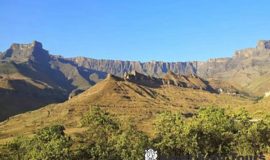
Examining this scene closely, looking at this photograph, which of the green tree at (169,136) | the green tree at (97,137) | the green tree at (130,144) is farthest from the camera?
the green tree at (169,136)

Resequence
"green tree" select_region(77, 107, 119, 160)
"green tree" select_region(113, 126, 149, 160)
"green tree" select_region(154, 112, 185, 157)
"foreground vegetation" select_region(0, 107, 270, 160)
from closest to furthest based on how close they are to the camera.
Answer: "green tree" select_region(113, 126, 149, 160) → "green tree" select_region(77, 107, 119, 160) → "foreground vegetation" select_region(0, 107, 270, 160) → "green tree" select_region(154, 112, 185, 157)

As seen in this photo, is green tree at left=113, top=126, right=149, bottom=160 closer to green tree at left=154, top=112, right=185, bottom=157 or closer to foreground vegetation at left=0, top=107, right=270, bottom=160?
foreground vegetation at left=0, top=107, right=270, bottom=160

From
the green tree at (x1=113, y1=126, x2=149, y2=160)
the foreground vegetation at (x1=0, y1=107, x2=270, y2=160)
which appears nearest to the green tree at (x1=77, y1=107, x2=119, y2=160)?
the foreground vegetation at (x1=0, y1=107, x2=270, y2=160)

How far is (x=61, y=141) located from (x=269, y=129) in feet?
135

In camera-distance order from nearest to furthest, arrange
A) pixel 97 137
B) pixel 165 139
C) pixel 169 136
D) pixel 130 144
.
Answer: pixel 130 144, pixel 97 137, pixel 165 139, pixel 169 136

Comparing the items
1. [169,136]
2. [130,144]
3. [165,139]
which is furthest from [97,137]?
[169,136]

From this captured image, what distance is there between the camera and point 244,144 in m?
72.8

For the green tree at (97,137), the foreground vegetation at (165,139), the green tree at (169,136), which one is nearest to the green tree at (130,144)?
the foreground vegetation at (165,139)

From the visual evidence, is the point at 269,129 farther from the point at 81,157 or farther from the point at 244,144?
the point at 81,157

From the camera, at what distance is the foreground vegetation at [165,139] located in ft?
217

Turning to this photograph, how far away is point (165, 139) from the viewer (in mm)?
75125

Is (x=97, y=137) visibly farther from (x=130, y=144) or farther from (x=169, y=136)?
(x=169, y=136)

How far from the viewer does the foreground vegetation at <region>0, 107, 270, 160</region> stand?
6600 cm

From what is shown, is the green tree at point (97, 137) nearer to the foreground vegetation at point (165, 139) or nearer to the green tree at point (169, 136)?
Answer: the foreground vegetation at point (165, 139)
